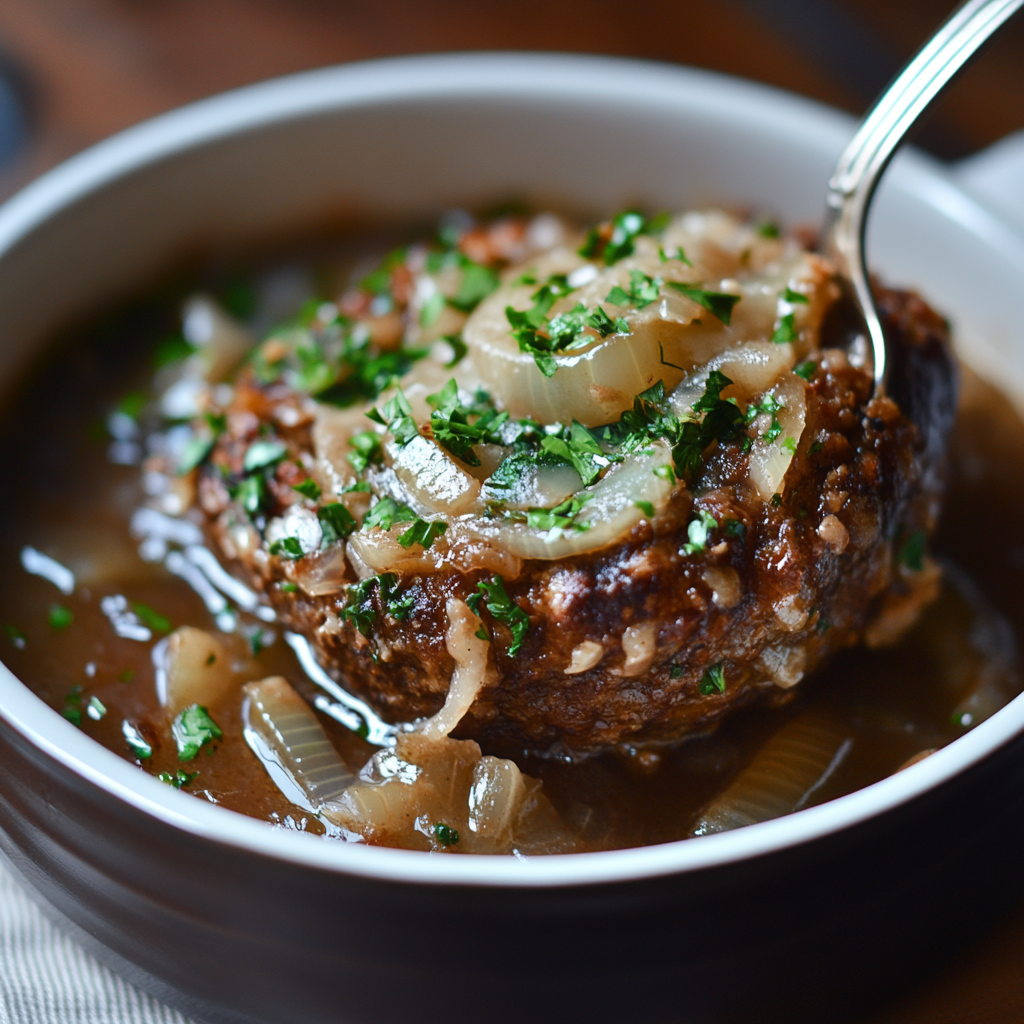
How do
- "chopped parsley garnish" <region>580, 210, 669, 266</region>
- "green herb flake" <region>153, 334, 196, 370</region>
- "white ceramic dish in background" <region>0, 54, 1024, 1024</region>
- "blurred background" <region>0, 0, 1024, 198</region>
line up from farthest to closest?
1. "blurred background" <region>0, 0, 1024, 198</region>
2. "green herb flake" <region>153, 334, 196, 370</region>
3. "chopped parsley garnish" <region>580, 210, 669, 266</region>
4. "white ceramic dish in background" <region>0, 54, 1024, 1024</region>

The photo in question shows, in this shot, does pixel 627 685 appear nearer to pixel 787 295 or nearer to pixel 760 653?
pixel 760 653

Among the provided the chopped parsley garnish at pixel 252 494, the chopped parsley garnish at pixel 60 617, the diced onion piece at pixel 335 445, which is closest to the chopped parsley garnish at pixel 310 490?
the diced onion piece at pixel 335 445

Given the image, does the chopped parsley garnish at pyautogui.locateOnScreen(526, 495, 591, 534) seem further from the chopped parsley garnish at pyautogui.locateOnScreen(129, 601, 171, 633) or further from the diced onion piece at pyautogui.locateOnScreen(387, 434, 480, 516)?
the chopped parsley garnish at pyautogui.locateOnScreen(129, 601, 171, 633)

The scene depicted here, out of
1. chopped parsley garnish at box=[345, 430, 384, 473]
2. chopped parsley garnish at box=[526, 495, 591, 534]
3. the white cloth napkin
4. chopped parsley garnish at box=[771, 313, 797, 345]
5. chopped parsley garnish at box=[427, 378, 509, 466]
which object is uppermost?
chopped parsley garnish at box=[771, 313, 797, 345]

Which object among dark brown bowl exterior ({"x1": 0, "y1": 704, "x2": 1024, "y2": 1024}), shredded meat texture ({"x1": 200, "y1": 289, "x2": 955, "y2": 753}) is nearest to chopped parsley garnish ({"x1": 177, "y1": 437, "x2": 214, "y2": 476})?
shredded meat texture ({"x1": 200, "y1": 289, "x2": 955, "y2": 753})

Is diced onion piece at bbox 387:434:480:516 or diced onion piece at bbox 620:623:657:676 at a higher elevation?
diced onion piece at bbox 387:434:480:516

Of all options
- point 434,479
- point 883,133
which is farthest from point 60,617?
point 883,133

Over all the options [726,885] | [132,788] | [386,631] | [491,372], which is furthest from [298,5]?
[726,885]
